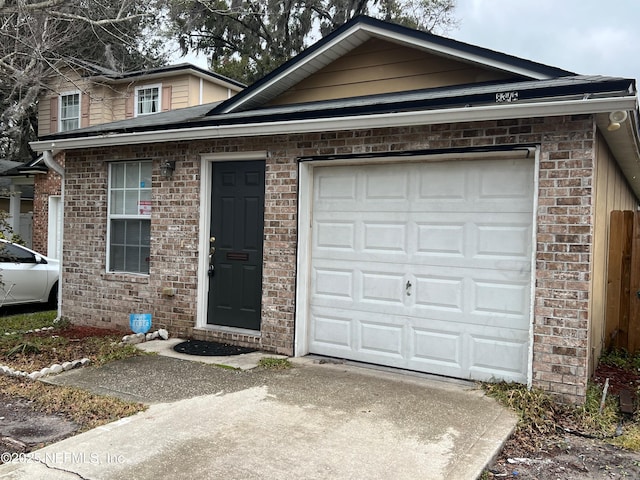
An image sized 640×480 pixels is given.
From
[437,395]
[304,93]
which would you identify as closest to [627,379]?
[437,395]

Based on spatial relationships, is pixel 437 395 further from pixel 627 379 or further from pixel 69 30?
pixel 69 30

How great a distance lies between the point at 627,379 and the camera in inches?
245

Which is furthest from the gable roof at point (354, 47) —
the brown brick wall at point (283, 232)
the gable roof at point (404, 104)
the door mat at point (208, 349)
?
the door mat at point (208, 349)

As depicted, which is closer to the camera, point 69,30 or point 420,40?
point 420,40

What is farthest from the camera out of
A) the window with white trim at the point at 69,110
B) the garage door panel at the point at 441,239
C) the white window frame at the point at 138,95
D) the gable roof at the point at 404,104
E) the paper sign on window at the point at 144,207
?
the window with white trim at the point at 69,110

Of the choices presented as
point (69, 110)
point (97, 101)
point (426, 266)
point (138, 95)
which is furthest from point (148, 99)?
point (426, 266)

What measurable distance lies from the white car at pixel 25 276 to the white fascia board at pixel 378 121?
11.4 ft

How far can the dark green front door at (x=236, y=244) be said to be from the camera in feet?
22.7

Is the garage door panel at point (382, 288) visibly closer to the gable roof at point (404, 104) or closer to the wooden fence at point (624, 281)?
the gable roof at point (404, 104)

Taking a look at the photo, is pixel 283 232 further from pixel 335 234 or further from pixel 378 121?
pixel 378 121

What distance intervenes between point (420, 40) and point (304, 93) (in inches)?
70.2

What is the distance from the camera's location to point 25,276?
10.1 m

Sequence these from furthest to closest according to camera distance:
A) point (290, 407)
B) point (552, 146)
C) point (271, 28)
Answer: point (271, 28) < point (552, 146) < point (290, 407)

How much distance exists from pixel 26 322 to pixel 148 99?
10.4m
